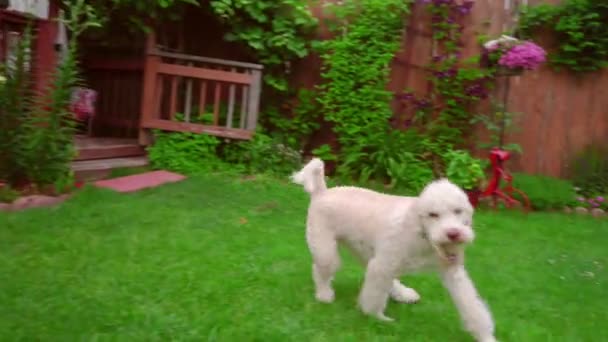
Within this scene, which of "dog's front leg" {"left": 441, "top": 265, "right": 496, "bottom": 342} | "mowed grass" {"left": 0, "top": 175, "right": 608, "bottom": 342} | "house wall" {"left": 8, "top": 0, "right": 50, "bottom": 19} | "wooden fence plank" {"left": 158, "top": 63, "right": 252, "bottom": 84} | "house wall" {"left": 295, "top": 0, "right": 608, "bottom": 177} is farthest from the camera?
"wooden fence plank" {"left": 158, "top": 63, "right": 252, "bottom": 84}

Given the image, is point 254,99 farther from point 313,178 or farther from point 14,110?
point 313,178

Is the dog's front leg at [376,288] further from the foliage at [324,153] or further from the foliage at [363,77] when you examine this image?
the foliage at [324,153]

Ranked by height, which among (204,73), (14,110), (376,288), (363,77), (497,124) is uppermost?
(363,77)

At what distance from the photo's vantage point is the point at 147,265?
405cm

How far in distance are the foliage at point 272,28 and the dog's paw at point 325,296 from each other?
4.66 meters

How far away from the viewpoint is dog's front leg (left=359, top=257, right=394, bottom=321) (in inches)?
129

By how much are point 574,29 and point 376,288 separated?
17.4 ft

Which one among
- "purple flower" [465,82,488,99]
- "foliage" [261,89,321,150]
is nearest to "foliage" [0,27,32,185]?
"foliage" [261,89,321,150]

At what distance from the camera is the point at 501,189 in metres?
6.73

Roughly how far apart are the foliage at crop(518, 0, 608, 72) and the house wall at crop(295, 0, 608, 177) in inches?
6.2

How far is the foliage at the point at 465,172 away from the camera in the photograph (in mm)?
6637

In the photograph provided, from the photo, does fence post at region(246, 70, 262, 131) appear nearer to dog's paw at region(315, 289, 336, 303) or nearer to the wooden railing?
the wooden railing

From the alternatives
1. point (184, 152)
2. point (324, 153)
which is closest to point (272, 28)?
point (324, 153)

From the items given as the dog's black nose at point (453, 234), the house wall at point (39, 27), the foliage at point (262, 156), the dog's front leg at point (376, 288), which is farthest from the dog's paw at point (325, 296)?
the foliage at point (262, 156)
